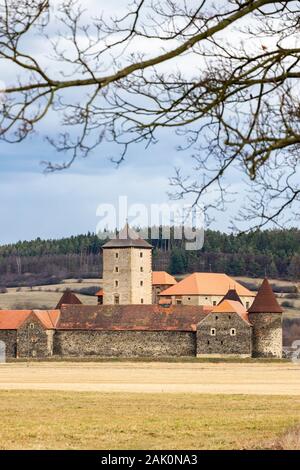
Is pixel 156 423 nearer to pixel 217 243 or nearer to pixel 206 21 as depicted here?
pixel 206 21

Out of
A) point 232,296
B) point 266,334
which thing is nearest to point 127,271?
point 232,296

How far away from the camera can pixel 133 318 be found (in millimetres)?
82812

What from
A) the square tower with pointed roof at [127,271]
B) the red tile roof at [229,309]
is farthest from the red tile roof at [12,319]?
the square tower with pointed roof at [127,271]

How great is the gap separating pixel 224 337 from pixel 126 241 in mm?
22873

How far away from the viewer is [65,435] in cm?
1659

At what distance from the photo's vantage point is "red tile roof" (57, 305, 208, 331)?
8131cm

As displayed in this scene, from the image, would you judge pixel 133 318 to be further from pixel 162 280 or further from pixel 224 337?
pixel 162 280

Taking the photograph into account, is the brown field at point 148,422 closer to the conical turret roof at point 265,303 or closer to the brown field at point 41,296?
the conical turret roof at point 265,303

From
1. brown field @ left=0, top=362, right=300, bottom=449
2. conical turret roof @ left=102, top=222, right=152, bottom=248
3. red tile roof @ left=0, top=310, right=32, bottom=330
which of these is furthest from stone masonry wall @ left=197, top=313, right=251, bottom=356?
brown field @ left=0, top=362, right=300, bottom=449

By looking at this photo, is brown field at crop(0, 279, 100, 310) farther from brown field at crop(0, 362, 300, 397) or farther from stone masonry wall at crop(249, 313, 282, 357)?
brown field at crop(0, 362, 300, 397)

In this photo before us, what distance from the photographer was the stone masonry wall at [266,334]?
8038 cm
